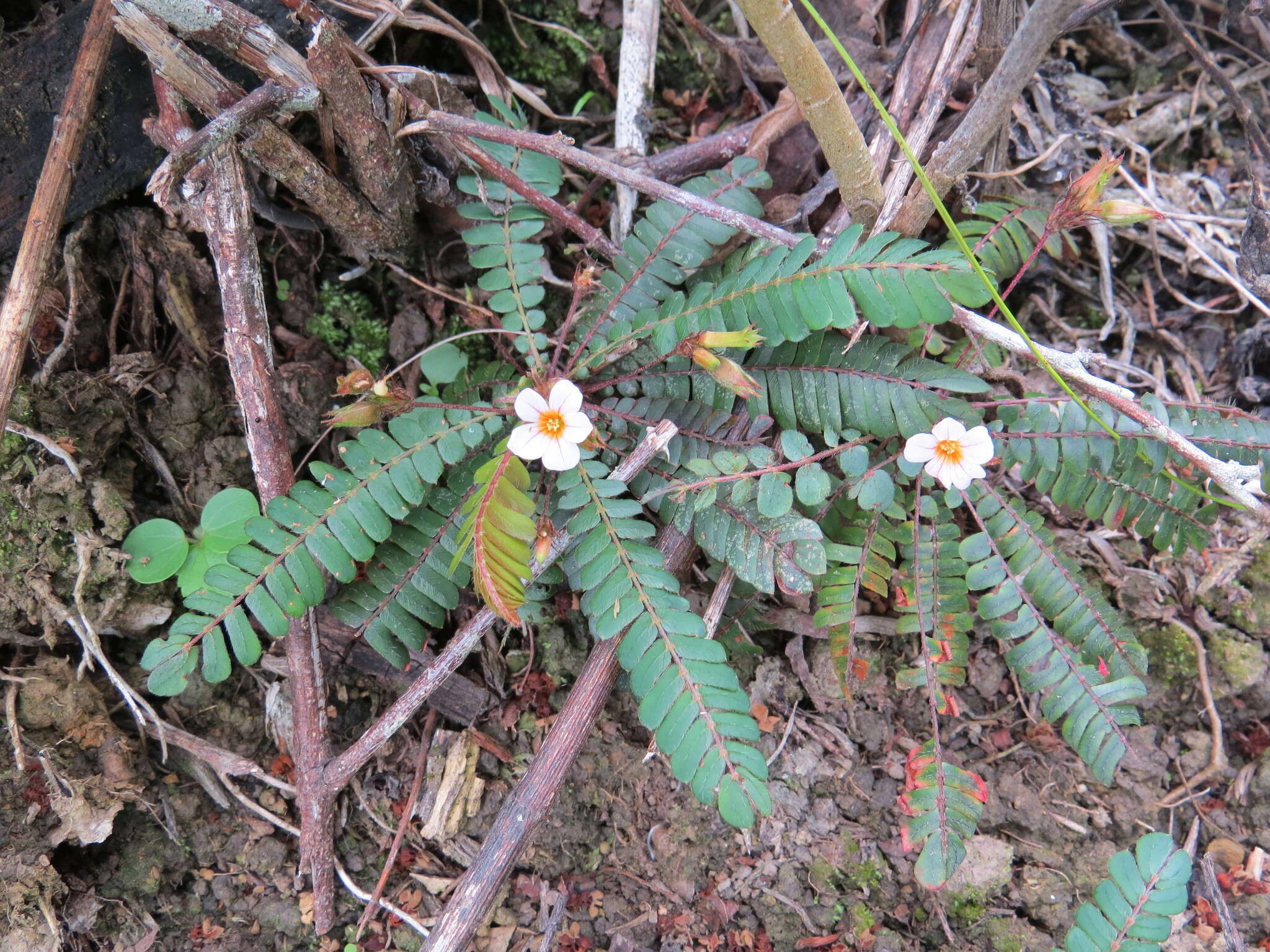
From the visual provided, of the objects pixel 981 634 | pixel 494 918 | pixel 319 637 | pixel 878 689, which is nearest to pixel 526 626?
pixel 319 637

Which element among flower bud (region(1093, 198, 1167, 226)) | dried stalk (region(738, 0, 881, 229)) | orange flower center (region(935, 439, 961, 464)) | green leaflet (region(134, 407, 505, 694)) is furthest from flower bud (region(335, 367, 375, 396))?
flower bud (region(1093, 198, 1167, 226))

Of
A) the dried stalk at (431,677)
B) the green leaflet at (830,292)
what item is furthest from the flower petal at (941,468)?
the dried stalk at (431,677)

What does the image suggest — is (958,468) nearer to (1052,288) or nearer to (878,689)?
(878,689)

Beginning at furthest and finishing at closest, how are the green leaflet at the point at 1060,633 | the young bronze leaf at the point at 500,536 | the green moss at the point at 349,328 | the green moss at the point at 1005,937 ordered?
the green moss at the point at 349,328 → the green moss at the point at 1005,937 → the green leaflet at the point at 1060,633 → the young bronze leaf at the point at 500,536

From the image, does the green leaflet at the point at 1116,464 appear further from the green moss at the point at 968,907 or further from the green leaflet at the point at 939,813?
the green moss at the point at 968,907

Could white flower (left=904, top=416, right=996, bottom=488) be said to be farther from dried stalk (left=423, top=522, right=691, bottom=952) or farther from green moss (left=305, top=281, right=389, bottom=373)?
green moss (left=305, top=281, right=389, bottom=373)

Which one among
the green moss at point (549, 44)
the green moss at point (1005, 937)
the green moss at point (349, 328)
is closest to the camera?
the green moss at point (1005, 937)

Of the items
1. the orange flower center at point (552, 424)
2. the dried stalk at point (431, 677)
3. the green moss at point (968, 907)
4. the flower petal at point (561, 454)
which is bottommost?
the green moss at point (968, 907)
